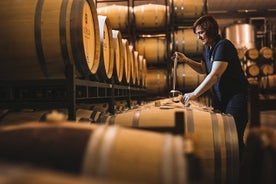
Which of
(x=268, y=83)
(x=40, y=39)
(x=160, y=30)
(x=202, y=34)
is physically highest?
(x=160, y=30)

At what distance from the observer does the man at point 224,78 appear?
355 cm

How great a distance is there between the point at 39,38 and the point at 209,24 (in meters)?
1.94

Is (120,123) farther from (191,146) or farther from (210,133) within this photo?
(191,146)

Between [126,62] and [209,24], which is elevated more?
[209,24]

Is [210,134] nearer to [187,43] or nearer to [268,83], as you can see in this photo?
[187,43]

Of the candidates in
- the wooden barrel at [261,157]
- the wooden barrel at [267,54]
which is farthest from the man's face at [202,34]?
the wooden barrel at [267,54]

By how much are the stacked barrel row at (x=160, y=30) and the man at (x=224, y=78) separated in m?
5.30

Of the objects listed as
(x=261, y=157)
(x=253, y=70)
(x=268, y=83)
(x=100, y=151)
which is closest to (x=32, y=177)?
(x=100, y=151)

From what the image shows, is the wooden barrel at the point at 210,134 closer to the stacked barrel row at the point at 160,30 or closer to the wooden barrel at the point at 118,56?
the wooden barrel at the point at 118,56

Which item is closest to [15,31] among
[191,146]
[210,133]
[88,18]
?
[88,18]

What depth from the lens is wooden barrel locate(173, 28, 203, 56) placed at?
922cm

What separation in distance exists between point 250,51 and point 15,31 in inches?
481

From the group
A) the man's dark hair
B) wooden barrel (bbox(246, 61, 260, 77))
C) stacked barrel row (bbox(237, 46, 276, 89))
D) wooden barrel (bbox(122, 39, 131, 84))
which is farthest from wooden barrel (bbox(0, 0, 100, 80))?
wooden barrel (bbox(246, 61, 260, 77))

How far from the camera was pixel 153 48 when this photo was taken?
9508 millimetres
